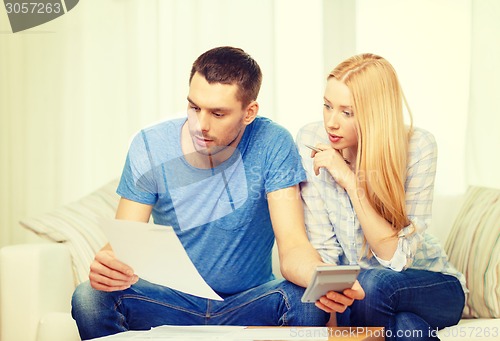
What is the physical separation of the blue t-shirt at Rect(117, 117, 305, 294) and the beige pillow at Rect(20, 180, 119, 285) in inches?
13.1

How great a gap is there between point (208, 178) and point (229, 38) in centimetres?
84

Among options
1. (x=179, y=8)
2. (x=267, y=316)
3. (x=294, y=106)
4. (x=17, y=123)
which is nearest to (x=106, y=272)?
(x=267, y=316)

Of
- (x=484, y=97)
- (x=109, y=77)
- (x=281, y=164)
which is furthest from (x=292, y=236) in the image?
(x=109, y=77)

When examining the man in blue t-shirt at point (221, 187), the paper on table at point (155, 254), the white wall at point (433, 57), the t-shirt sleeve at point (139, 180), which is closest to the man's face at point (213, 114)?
the man in blue t-shirt at point (221, 187)

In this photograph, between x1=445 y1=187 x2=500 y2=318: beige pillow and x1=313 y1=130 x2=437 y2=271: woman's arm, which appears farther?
x1=445 y1=187 x2=500 y2=318: beige pillow

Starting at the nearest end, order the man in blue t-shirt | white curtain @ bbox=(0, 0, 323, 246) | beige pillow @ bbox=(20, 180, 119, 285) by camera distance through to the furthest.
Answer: the man in blue t-shirt, beige pillow @ bbox=(20, 180, 119, 285), white curtain @ bbox=(0, 0, 323, 246)

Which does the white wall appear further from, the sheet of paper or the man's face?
the sheet of paper

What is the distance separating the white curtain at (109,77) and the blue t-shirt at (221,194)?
26.6 inches

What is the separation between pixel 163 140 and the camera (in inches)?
69.7

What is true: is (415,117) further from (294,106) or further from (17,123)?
(17,123)

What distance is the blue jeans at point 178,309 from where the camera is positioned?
4.80ft

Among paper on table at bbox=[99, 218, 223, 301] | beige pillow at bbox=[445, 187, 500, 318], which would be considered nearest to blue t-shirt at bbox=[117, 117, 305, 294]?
paper on table at bbox=[99, 218, 223, 301]

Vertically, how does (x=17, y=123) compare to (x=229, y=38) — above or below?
below

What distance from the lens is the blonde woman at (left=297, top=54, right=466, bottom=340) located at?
5.34 ft
